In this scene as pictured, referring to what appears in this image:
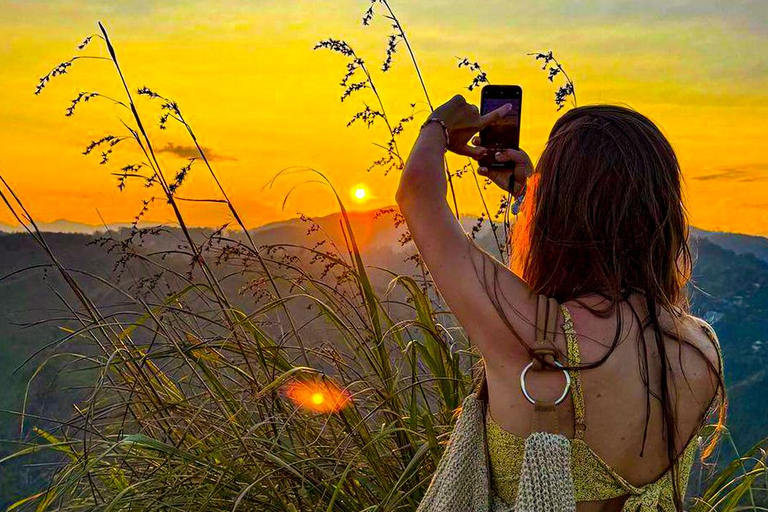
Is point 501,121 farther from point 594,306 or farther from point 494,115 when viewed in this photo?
point 594,306

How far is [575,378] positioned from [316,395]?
115 cm

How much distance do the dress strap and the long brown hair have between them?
62mm

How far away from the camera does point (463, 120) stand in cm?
179

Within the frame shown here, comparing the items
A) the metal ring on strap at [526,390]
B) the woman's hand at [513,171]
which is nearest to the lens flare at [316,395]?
the woman's hand at [513,171]

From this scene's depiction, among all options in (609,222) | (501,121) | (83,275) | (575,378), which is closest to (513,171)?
(501,121)

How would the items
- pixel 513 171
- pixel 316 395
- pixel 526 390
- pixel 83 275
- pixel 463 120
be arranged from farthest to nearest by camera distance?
pixel 83 275 → pixel 316 395 → pixel 513 171 → pixel 463 120 → pixel 526 390

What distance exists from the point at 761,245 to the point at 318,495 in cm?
2092

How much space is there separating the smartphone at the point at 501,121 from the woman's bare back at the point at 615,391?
1.85 feet

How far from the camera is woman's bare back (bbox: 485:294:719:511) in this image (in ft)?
4.94

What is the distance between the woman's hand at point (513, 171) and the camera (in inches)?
79.4

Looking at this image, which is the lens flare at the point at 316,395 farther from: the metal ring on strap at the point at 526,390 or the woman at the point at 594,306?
the metal ring on strap at the point at 526,390

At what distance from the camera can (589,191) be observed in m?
1.58

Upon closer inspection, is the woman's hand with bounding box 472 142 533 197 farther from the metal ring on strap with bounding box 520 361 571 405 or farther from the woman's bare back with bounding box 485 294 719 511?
the metal ring on strap with bounding box 520 361 571 405

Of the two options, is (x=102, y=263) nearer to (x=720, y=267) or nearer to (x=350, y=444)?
(x=350, y=444)
